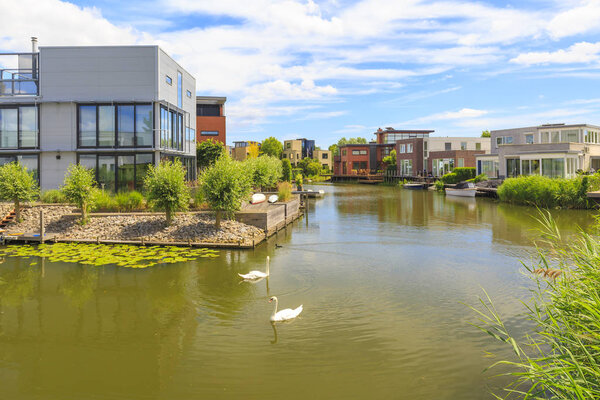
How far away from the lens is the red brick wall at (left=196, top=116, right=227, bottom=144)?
52.8 meters

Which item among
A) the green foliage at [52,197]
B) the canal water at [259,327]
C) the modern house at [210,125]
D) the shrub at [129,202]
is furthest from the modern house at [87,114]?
the modern house at [210,125]

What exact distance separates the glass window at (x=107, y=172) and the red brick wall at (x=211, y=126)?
1134 inches

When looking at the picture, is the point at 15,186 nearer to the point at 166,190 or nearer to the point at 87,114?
the point at 87,114

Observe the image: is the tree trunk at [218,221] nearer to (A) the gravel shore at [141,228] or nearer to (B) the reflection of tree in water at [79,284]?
(A) the gravel shore at [141,228]

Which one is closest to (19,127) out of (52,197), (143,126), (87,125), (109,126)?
(87,125)

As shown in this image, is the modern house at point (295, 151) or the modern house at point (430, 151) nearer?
the modern house at point (430, 151)

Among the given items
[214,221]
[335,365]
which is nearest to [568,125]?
[214,221]

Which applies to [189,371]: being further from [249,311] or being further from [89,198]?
[89,198]

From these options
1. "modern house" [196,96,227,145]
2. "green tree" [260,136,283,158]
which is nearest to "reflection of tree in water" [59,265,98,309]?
"modern house" [196,96,227,145]

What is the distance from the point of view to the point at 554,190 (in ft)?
104

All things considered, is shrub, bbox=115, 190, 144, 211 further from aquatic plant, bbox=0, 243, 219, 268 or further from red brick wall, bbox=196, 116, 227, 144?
red brick wall, bbox=196, 116, 227, 144

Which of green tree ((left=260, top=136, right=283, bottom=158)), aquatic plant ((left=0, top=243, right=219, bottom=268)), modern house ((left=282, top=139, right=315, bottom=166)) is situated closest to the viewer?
aquatic plant ((left=0, top=243, right=219, bottom=268))

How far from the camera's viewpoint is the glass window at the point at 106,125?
24.1 metres

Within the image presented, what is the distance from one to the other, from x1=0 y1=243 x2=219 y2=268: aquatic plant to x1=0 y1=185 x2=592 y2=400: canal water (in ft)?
2.15
